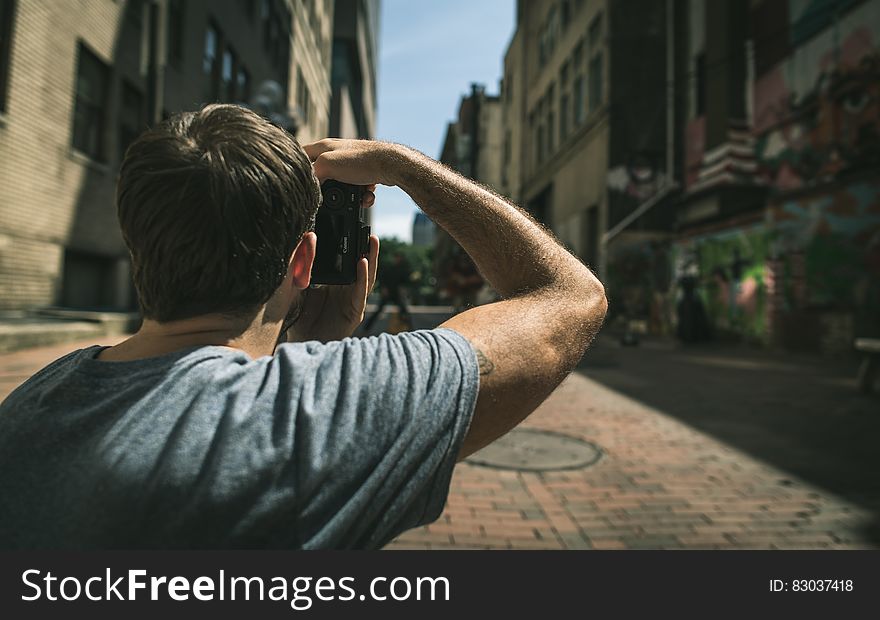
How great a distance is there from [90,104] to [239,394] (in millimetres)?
13221

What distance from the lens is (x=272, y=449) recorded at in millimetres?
848

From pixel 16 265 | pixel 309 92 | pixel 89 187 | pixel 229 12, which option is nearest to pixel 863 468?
pixel 16 265

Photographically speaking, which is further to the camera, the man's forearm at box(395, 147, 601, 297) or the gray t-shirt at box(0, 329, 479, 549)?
the man's forearm at box(395, 147, 601, 297)

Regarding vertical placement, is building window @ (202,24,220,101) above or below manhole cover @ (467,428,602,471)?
above

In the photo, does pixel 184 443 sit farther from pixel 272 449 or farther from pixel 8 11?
pixel 8 11

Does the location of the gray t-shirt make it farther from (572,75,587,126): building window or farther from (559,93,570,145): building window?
(559,93,570,145): building window

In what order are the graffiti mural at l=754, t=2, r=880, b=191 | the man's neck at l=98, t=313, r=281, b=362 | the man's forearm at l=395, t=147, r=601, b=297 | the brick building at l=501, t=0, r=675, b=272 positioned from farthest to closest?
the brick building at l=501, t=0, r=675, b=272 → the graffiti mural at l=754, t=2, r=880, b=191 → the man's forearm at l=395, t=147, r=601, b=297 → the man's neck at l=98, t=313, r=281, b=362

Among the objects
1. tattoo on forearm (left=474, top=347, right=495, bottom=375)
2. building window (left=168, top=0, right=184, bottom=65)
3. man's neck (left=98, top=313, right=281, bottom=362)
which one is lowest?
tattoo on forearm (left=474, top=347, right=495, bottom=375)

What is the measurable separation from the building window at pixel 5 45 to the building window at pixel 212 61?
7363mm

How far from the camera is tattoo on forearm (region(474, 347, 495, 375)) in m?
0.96

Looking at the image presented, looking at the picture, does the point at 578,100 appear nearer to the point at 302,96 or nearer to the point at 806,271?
the point at 302,96

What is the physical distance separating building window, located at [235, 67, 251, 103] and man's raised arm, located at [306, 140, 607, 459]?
20.4 m

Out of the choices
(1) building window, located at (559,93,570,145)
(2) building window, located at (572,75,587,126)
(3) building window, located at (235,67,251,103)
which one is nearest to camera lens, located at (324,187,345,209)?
(3) building window, located at (235,67,251,103)

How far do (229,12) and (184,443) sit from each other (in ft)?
66.1
